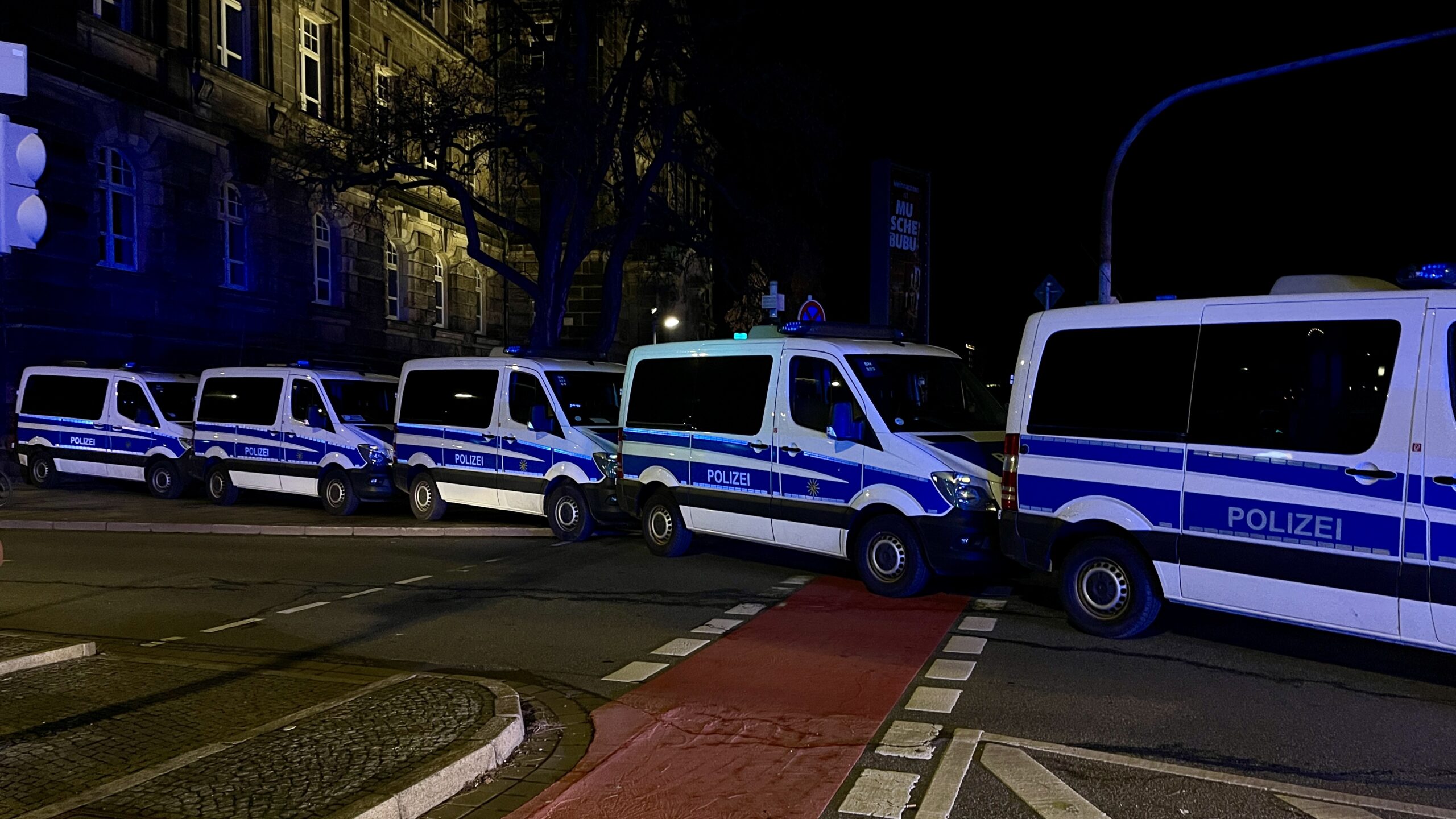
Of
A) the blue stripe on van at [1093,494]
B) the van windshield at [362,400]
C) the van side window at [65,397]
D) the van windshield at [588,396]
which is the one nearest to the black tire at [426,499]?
the van windshield at [362,400]

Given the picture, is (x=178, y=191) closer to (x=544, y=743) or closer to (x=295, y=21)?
(x=295, y=21)

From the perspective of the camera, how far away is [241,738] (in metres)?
5.52

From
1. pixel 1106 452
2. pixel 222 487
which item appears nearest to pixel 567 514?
pixel 222 487

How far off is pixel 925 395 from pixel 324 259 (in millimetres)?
25076

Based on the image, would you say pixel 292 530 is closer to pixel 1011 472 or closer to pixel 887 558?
pixel 887 558

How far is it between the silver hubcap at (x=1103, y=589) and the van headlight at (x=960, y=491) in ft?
3.64

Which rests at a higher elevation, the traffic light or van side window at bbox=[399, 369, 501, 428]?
the traffic light

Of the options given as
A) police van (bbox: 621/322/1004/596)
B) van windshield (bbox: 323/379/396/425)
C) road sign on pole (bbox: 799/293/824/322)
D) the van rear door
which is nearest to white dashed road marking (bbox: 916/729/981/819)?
the van rear door

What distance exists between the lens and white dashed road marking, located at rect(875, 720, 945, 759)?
18.1ft

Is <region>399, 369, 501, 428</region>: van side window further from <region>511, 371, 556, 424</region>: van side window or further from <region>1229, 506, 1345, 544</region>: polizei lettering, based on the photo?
<region>1229, 506, 1345, 544</region>: polizei lettering

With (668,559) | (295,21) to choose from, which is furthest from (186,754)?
(295,21)

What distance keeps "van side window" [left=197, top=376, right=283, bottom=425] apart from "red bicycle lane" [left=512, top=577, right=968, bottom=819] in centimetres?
1023

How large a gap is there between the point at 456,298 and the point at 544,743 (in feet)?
111

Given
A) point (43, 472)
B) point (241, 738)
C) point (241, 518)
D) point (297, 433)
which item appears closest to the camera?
point (241, 738)
